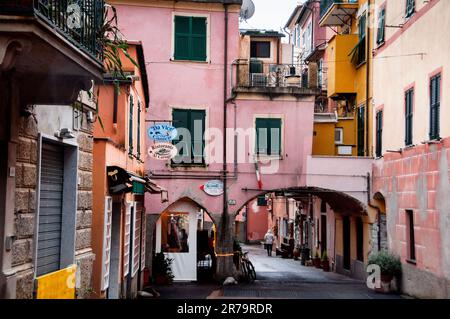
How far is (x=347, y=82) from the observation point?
28406 millimetres

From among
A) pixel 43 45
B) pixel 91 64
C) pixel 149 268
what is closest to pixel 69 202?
pixel 91 64

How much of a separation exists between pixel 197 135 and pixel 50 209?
53.0 feet

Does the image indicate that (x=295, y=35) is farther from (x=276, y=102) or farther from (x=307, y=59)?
(x=276, y=102)

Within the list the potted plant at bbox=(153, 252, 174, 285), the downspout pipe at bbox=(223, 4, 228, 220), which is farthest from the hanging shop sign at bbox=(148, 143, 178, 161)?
the downspout pipe at bbox=(223, 4, 228, 220)

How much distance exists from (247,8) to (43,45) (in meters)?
20.5

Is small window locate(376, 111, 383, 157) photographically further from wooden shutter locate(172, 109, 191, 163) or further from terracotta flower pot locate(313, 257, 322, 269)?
terracotta flower pot locate(313, 257, 322, 269)

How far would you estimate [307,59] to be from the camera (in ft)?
108

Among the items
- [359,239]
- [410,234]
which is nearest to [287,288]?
[410,234]

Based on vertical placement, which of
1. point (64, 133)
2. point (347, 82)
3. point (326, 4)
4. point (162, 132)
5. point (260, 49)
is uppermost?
point (326, 4)

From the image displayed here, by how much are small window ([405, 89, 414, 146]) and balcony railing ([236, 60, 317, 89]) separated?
575 cm

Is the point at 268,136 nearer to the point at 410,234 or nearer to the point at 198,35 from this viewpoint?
the point at 198,35

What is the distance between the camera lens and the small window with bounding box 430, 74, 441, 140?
18.5m
